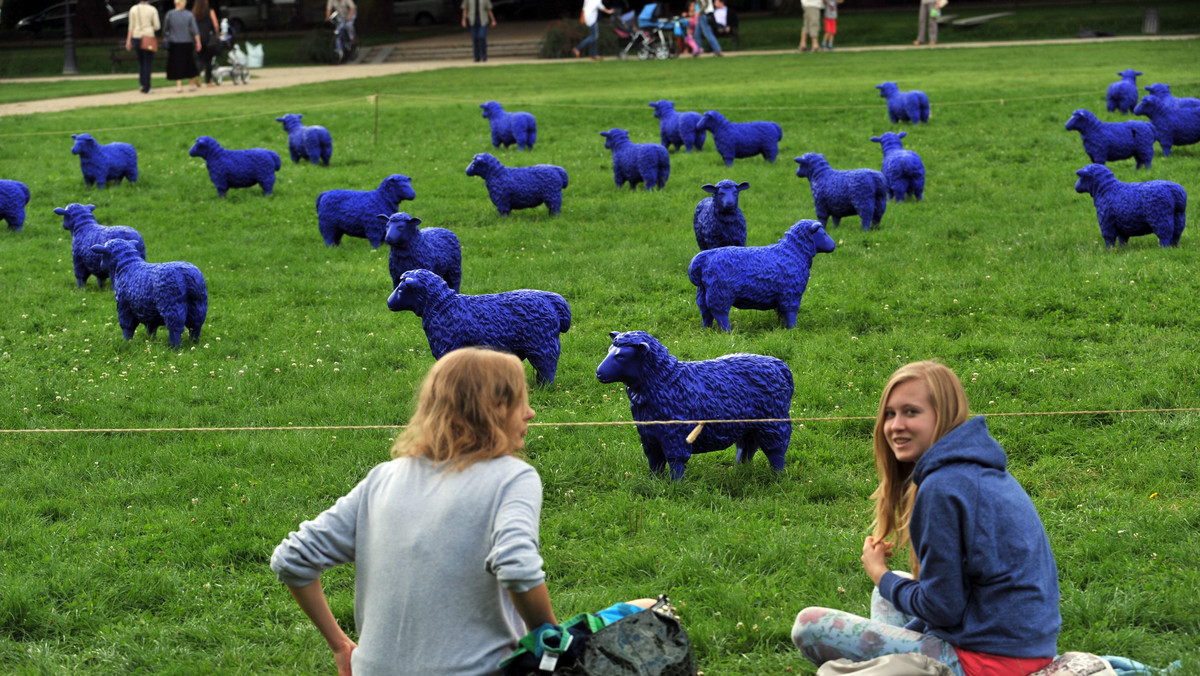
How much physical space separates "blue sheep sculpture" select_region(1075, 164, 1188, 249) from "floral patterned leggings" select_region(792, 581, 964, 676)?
8.21 m

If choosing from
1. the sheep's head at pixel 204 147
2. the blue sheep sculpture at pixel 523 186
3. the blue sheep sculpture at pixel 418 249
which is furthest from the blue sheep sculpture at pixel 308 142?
the blue sheep sculpture at pixel 418 249

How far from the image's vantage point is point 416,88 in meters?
26.7

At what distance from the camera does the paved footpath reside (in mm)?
25359

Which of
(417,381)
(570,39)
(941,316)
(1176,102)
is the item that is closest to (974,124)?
(1176,102)

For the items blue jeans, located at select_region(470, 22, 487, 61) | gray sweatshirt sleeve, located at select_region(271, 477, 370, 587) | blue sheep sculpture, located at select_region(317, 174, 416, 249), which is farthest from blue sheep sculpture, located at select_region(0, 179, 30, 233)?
blue jeans, located at select_region(470, 22, 487, 61)

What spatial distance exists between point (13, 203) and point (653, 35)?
25467mm

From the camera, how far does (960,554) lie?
11.6ft

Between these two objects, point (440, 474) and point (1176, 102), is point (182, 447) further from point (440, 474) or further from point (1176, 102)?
point (1176, 102)

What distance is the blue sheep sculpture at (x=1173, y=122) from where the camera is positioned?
15555mm

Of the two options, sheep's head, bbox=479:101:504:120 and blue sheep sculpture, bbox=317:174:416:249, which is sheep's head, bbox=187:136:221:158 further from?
sheep's head, bbox=479:101:504:120

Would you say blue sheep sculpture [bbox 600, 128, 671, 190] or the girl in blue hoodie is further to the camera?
blue sheep sculpture [bbox 600, 128, 671, 190]

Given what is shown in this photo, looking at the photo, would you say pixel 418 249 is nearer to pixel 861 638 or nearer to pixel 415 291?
pixel 415 291

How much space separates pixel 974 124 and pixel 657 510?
583 inches

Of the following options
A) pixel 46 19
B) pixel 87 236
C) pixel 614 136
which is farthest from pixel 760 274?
pixel 46 19
